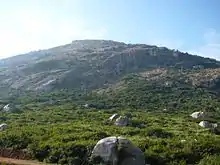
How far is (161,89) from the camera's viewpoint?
354 ft

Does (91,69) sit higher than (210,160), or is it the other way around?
(91,69)

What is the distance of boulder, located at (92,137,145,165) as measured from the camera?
22719mm

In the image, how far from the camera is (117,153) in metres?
23.0

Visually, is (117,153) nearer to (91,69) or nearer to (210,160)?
(210,160)

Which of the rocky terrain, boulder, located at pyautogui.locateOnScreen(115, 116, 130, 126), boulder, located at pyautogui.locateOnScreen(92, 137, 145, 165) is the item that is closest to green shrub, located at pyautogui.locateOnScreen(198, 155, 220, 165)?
the rocky terrain

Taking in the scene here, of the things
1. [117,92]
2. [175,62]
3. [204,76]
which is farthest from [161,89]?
[175,62]

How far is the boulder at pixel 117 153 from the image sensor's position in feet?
74.5

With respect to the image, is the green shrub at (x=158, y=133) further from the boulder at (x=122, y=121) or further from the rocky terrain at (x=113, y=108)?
the boulder at (x=122, y=121)

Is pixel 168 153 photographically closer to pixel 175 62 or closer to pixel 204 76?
pixel 204 76

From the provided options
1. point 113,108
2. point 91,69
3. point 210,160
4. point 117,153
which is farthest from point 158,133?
point 91,69

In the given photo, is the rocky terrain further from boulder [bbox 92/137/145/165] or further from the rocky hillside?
the rocky hillside

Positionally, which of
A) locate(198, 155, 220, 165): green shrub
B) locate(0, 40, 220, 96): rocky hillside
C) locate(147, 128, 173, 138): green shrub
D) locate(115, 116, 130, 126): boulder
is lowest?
locate(115, 116, 130, 126): boulder

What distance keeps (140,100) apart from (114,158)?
69.0 meters

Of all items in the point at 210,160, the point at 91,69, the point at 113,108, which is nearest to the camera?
the point at 210,160
